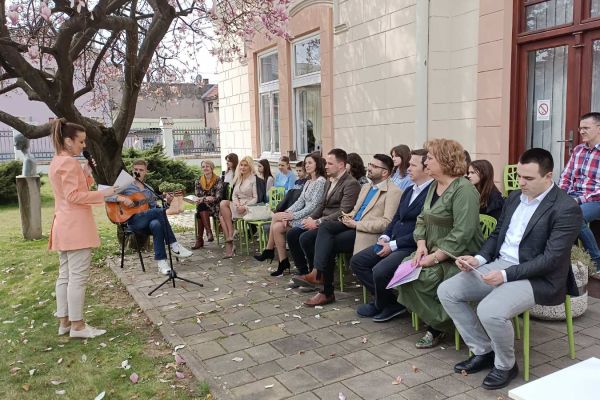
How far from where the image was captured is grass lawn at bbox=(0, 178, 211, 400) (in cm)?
324

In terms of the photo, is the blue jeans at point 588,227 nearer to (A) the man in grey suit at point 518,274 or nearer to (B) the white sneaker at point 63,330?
(A) the man in grey suit at point 518,274

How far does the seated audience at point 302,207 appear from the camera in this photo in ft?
17.6

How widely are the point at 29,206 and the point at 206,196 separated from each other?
3.85 metres

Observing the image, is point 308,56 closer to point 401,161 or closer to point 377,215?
point 401,161

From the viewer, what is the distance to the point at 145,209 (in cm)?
599

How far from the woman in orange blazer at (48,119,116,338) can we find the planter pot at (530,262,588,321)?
3.53 metres

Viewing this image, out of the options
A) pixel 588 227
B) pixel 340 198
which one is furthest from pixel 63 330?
pixel 588 227

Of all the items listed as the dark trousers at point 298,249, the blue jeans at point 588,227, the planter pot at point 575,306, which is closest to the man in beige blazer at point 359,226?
the dark trousers at point 298,249

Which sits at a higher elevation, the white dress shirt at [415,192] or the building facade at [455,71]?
the building facade at [455,71]

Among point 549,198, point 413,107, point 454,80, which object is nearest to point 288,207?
point 413,107

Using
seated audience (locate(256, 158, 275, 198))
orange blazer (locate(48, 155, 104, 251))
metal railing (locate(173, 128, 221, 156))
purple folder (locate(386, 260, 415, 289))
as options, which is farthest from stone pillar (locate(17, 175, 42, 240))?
metal railing (locate(173, 128, 221, 156))

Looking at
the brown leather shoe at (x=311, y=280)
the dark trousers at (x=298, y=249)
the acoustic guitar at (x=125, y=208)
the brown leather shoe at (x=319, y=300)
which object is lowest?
the brown leather shoe at (x=319, y=300)

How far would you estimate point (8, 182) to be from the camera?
49.0 feet

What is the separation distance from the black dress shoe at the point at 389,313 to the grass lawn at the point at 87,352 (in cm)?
153
